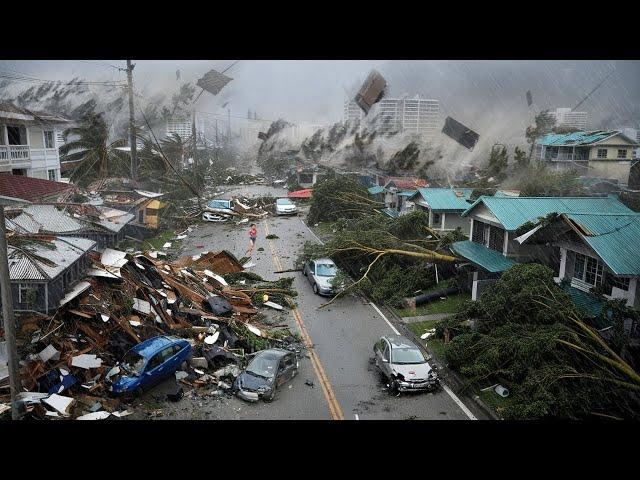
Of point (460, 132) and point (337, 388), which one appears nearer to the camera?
point (337, 388)

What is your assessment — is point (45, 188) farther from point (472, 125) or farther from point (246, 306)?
point (472, 125)

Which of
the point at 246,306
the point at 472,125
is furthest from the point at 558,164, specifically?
the point at 246,306

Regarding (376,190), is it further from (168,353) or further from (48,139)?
(168,353)

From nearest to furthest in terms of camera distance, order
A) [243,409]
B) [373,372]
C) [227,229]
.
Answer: [243,409] < [373,372] < [227,229]

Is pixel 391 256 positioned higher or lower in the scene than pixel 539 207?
lower

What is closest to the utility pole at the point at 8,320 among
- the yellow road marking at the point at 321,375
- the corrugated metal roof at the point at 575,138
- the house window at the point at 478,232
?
the yellow road marking at the point at 321,375

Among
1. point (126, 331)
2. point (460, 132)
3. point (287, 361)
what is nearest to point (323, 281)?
point (287, 361)
